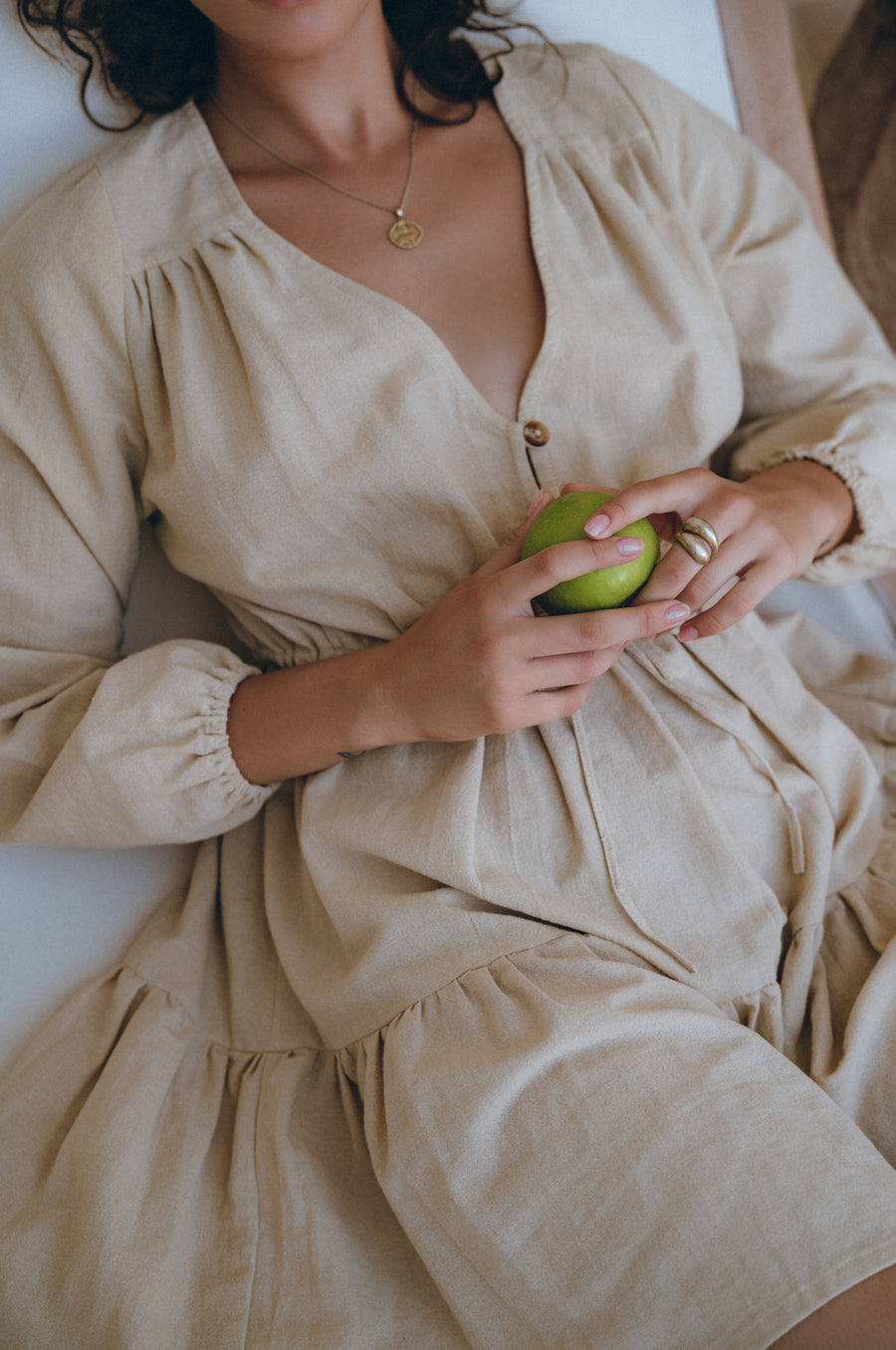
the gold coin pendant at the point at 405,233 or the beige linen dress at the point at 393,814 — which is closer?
the beige linen dress at the point at 393,814

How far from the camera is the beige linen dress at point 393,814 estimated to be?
2.27ft

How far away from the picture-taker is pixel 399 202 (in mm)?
954

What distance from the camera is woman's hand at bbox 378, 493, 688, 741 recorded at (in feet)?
2.33

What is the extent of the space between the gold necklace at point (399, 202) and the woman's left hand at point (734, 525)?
1.01ft

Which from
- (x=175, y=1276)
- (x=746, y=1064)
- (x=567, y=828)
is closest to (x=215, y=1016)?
(x=175, y=1276)

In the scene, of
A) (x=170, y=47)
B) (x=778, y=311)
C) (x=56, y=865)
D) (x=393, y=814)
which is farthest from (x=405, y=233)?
(x=56, y=865)

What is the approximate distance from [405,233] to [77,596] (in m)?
0.46

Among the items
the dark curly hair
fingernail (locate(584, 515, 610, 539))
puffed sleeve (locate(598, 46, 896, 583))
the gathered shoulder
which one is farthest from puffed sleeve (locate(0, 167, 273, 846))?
puffed sleeve (locate(598, 46, 896, 583))

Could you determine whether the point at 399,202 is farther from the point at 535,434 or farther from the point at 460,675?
the point at 460,675

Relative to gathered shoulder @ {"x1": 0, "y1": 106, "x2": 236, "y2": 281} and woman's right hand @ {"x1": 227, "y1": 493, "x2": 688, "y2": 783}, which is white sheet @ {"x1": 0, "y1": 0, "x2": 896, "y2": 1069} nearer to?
gathered shoulder @ {"x1": 0, "y1": 106, "x2": 236, "y2": 281}

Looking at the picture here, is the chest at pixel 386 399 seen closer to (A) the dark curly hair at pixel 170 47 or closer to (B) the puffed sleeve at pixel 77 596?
(B) the puffed sleeve at pixel 77 596

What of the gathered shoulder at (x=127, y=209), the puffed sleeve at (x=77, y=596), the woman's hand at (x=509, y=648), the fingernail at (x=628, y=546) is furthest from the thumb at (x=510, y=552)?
the gathered shoulder at (x=127, y=209)

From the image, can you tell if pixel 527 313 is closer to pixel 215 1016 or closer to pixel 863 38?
pixel 215 1016

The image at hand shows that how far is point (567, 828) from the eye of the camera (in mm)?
825
